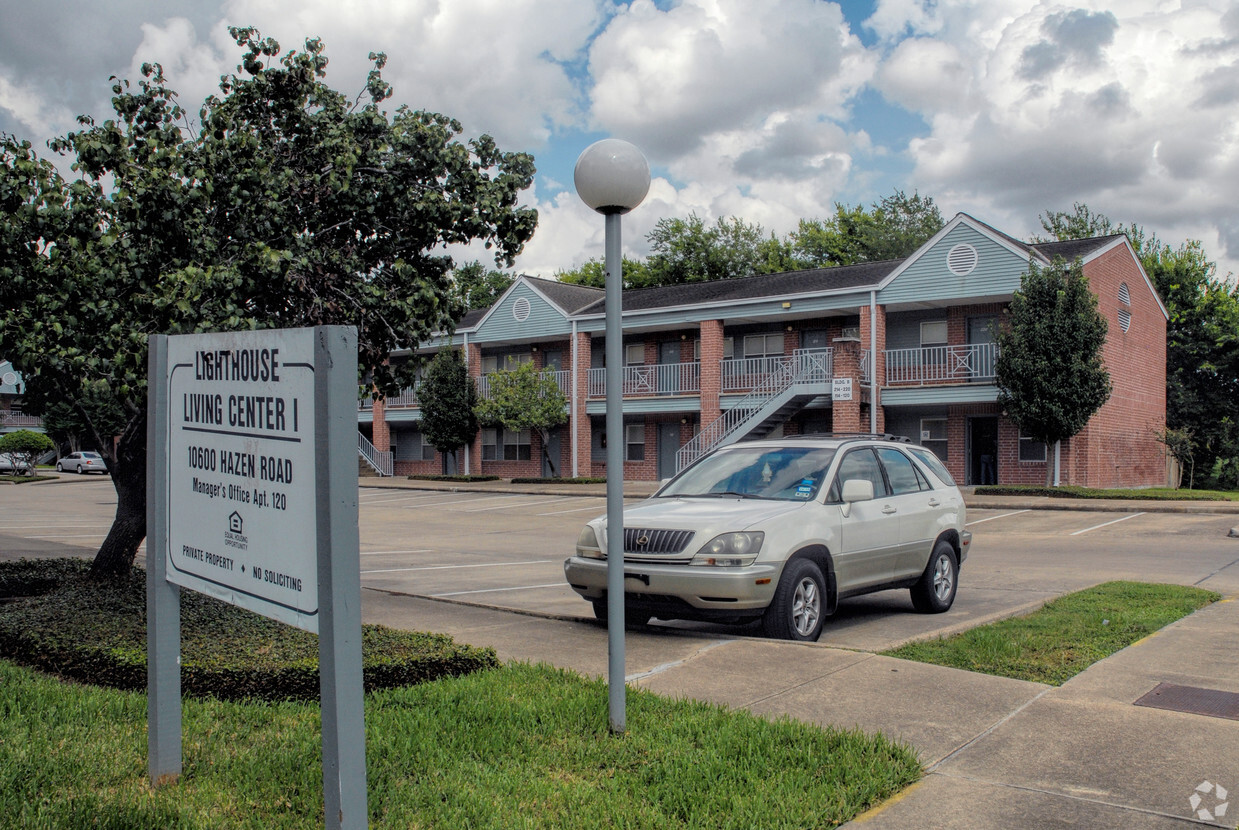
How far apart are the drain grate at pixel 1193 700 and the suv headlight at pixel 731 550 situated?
2.69m

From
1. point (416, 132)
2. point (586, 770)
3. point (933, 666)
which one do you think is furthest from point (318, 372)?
point (416, 132)

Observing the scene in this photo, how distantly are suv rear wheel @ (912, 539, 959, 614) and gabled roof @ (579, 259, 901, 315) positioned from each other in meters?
21.7

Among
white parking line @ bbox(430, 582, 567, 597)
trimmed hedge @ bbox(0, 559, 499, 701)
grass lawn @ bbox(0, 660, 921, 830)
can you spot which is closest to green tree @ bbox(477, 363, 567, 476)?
white parking line @ bbox(430, 582, 567, 597)

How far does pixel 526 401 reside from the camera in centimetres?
3706

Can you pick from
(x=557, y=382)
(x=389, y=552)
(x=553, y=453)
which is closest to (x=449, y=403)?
(x=557, y=382)

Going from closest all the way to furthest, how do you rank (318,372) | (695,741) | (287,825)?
(318,372) → (287,825) → (695,741)

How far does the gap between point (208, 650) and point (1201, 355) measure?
43.7 metres

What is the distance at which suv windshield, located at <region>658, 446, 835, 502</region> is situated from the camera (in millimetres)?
8617

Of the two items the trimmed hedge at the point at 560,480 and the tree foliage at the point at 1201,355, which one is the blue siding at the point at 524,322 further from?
the tree foliage at the point at 1201,355

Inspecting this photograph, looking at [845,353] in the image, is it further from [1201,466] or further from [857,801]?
[857,801]

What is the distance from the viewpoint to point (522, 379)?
37188 mm

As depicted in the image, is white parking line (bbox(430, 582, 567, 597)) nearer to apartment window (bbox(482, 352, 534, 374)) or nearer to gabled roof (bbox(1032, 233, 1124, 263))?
gabled roof (bbox(1032, 233, 1124, 263))

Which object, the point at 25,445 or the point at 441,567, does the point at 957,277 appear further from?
the point at 25,445

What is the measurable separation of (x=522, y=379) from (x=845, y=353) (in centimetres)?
1252
